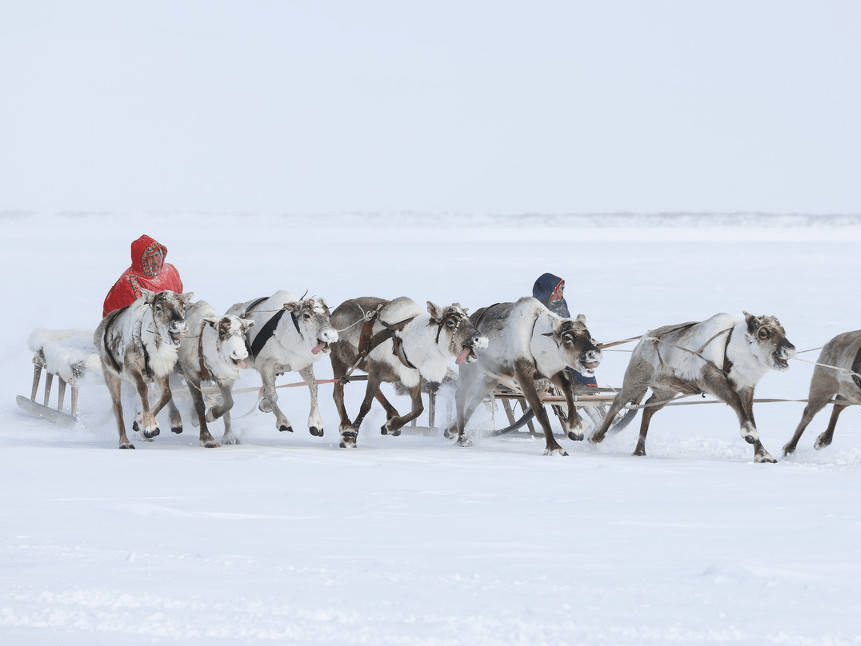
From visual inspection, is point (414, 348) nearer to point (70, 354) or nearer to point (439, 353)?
point (439, 353)

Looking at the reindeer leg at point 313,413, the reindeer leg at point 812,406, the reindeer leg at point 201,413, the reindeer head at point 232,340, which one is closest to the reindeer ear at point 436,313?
the reindeer leg at point 313,413

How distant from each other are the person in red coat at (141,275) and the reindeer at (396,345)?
1.62 meters

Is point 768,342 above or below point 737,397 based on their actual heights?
above

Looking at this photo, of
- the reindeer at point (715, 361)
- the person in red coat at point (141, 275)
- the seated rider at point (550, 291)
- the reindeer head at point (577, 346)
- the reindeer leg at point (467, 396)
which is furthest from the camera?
the seated rider at point (550, 291)

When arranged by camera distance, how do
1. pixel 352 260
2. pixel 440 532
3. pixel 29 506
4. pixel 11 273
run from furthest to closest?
Answer: 1. pixel 352 260
2. pixel 11 273
3. pixel 29 506
4. pixel 440 532

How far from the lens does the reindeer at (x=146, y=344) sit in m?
9.69

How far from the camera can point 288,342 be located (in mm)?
10281

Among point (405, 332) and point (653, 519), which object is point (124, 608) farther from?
point (405, 332)

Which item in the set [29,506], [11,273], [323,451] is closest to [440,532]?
[29,506]

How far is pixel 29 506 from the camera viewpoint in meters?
6.95

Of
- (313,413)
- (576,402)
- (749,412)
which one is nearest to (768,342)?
(749,412)

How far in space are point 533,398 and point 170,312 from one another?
2929 mm

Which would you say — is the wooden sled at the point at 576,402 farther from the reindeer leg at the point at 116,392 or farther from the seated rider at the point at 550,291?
the reindeer leg at the point at 116,392

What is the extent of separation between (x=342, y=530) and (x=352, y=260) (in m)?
30.0
